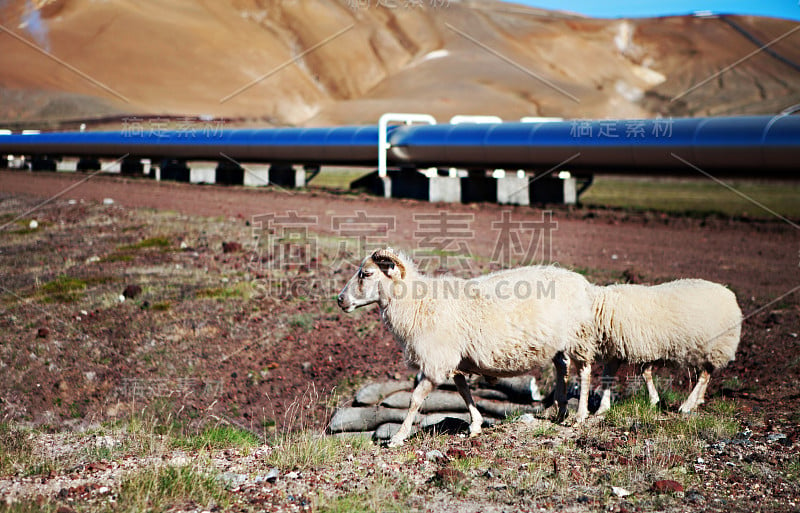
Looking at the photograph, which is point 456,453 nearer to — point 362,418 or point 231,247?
point 362,418

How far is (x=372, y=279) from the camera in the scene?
922cm

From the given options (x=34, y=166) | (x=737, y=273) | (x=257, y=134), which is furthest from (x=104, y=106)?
(x=737, y=273)

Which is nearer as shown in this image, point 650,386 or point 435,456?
point 435,456

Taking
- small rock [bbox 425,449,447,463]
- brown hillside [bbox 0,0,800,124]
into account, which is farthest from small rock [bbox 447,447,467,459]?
brown hillside [bbox 0,0,800,124]

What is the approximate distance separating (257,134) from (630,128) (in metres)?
21.1

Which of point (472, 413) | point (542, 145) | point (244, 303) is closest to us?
point (472, 413)

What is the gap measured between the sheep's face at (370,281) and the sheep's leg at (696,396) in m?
3.77

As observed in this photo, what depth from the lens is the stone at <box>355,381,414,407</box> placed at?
35.3 feet

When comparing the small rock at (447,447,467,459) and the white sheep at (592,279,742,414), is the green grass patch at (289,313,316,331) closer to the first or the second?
the white sheep at (592,279,742,414)

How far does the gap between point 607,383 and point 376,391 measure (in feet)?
10.6

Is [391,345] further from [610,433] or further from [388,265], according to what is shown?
[610,433]

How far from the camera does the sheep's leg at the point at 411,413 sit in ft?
27.4

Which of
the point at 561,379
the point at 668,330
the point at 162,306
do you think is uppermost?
the point at 668,330

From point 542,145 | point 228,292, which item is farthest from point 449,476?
point 542,145
